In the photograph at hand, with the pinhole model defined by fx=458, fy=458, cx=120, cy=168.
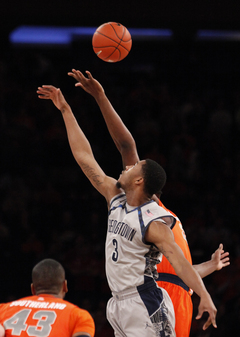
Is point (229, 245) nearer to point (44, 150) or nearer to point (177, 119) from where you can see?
point (177, 119)

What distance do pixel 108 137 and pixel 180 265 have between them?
785cm

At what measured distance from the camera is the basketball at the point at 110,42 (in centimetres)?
486

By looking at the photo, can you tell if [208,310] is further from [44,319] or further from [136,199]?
[44,319]

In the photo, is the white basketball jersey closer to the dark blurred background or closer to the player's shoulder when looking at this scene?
Answer: the player's shoulder

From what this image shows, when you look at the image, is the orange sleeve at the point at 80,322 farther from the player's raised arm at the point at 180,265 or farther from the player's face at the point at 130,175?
the player's face at the point at 130,175

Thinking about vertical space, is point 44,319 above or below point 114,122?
below

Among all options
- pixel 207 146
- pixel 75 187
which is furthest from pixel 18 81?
pixel 207 146

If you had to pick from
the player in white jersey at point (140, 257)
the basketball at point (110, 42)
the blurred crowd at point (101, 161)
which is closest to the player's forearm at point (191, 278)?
the player in white jersey at point (140, 257)

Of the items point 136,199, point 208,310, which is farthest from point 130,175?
point 208,310

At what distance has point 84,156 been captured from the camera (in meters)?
4.06

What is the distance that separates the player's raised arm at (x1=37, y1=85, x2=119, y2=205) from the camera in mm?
3926

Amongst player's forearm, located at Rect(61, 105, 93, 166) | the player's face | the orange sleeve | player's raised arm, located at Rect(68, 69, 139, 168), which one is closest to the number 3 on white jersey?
the orange sleeve

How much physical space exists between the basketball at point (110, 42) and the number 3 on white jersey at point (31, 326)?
108 inches

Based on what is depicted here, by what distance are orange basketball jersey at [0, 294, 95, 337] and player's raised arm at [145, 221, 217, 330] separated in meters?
0.80
